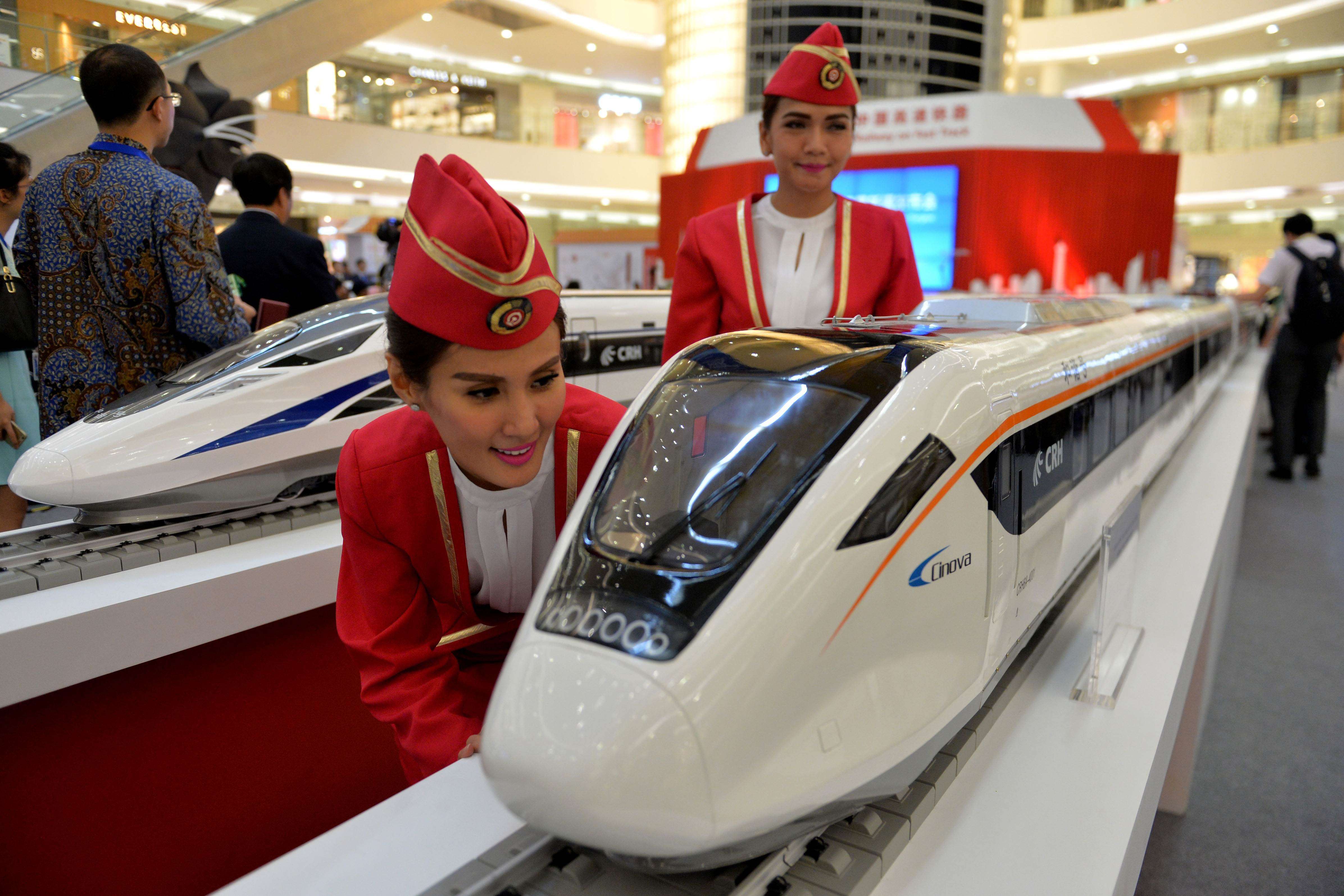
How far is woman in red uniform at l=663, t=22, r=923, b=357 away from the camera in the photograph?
80.3 inches

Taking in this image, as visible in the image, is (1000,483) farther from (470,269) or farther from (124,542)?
(124,542)

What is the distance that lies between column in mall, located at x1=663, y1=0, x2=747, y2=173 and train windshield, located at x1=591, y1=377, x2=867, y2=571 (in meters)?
12.7

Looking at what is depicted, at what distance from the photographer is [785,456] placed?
101cm

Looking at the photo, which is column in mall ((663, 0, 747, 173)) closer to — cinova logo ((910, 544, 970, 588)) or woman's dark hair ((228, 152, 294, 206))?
woman's dark hair ((228, 152, 294, 206))

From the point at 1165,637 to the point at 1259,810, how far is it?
1595 mm

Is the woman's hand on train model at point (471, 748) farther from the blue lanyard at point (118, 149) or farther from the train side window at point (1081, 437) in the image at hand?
the blue lanyard at point (118, 149)

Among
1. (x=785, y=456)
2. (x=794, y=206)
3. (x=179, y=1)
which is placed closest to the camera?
(x=785, y=456)

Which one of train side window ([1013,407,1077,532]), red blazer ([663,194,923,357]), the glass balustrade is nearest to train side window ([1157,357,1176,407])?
red blazer ([663,194,923,357])

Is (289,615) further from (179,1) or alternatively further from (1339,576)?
(179,1)

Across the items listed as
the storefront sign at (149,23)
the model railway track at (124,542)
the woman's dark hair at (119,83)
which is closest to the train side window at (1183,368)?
the model railway track at (124,542)

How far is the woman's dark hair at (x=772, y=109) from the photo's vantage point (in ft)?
6.75

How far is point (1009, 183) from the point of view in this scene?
9977 mm

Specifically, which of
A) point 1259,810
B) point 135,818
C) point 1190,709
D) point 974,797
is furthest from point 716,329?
point 1259,810

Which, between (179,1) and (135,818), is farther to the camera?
(179,1)
